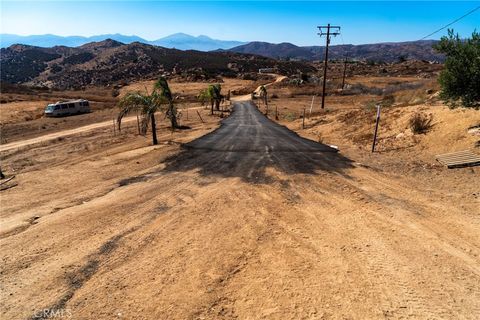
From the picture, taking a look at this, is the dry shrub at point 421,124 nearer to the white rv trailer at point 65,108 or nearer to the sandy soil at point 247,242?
the sandy soil at point 247,242

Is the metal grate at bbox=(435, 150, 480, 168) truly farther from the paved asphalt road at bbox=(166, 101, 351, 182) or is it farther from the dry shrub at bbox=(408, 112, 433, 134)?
the paved asphalt road at bbox=(166, 101, 351, 182)

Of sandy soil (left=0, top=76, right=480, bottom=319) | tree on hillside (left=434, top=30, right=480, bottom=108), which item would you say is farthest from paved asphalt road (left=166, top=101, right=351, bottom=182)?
tree on hillside (left=434, top=30, right=480, bottom=108)

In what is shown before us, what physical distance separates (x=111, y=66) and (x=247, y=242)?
134 meters

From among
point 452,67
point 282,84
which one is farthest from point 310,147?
point 282,84

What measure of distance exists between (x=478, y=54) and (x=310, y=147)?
8452mm

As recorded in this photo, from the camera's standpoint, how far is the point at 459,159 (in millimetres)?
13930

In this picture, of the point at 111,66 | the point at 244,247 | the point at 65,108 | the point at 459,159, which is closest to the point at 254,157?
the point at 459,159

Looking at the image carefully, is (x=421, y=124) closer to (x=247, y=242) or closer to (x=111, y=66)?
(x=247, y=242)

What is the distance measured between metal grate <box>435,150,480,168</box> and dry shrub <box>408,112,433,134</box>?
3463mm

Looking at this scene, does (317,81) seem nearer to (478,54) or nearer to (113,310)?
(478,54)

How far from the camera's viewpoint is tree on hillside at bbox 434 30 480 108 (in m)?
14.0

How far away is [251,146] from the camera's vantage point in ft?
64.4

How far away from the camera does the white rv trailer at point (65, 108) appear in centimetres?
4488

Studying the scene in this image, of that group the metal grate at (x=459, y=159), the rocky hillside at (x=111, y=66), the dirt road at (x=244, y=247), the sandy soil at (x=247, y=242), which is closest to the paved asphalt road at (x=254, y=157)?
the sandy soil at (x=247, y=242)
